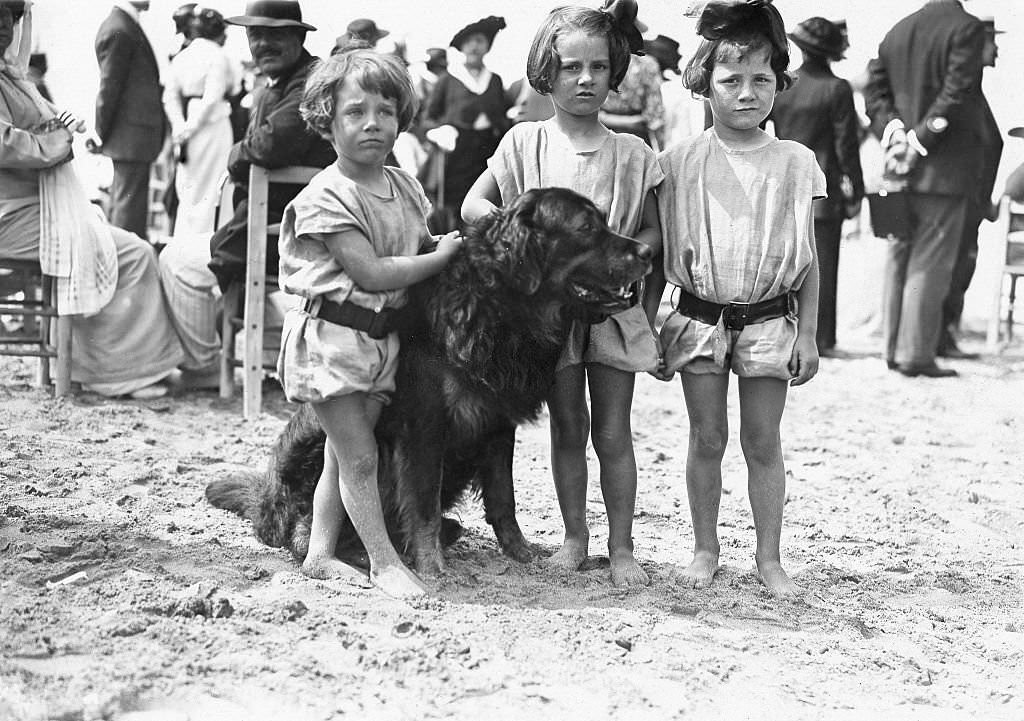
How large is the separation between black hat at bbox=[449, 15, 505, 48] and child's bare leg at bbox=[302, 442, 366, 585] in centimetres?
834

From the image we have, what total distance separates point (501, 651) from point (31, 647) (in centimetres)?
124

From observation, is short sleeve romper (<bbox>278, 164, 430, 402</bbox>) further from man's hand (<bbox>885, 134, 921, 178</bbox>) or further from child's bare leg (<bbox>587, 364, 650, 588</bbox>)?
man's hand (<bbox>885, 134, 921, 178</bbox>)

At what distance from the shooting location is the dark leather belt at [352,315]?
3.64m

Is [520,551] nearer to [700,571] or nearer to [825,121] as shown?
[700,571]

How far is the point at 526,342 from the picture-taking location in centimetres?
370

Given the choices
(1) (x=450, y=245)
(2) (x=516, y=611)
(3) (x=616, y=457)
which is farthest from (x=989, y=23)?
(2) (x=516, y=611)

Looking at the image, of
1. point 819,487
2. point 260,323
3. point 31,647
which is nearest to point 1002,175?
point 819,487

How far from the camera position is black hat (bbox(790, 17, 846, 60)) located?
9.18m

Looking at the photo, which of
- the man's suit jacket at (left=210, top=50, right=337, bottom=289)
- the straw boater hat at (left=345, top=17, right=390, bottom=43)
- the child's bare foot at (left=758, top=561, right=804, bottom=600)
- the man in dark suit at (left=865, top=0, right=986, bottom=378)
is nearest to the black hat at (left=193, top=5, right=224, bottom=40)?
the straw boater hat at (left=345, top=17, right=390, bottom=43)

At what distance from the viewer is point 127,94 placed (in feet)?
31.5

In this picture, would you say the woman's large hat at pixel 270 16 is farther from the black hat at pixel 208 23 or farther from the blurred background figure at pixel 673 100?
the blurred background figure at pixel 673 100

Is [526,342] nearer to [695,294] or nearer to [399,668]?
[695,294]

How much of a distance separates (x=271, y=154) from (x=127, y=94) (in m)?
3.90

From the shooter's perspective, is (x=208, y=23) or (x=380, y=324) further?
(x=208, y=23)
